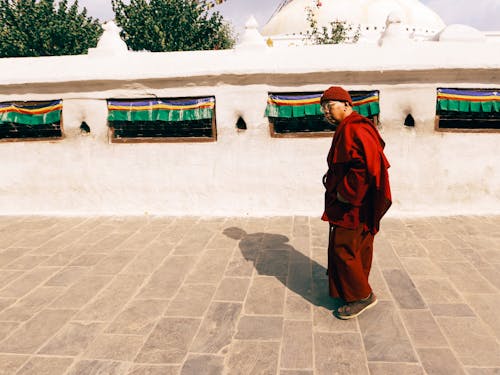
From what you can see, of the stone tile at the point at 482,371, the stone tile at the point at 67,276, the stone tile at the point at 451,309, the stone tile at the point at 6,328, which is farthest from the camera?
the stone tile at the point at 67,276

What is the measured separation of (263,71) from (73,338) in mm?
4615

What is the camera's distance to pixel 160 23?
23.7 m

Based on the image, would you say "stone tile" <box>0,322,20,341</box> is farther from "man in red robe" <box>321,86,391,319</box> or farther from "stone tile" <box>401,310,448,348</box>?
"stone tile" <box>401,310,448,348</box>

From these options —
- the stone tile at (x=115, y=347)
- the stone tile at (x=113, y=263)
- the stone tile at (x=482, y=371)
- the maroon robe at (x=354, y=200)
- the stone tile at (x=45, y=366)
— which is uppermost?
the maroon robe at (x=354, y=200)

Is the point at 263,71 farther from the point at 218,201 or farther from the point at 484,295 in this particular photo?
the point at 484,295

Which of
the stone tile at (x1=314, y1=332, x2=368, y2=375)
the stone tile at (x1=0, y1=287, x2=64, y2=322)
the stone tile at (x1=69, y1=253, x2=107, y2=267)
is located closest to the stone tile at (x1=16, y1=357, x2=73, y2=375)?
the stone tile at (x1=0, y1=287, x2=64, y2=322)

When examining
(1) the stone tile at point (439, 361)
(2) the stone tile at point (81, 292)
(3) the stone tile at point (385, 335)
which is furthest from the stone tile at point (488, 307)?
(2) the stone tile at point (81, 292)

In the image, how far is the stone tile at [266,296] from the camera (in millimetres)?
3378

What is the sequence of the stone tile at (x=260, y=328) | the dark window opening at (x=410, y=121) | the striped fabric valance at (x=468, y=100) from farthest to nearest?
the dark window opening at (x=410, y=121), the striped fabric valance at (x=468, y=100), the stone tile at (x=260, y=328)

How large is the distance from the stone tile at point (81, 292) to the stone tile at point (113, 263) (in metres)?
0.15

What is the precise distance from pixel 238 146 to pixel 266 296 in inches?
127

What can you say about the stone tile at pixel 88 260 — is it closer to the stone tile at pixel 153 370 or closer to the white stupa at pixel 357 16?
the stone tile at pixel 153 370

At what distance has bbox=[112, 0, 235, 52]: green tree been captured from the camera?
23.5 metres

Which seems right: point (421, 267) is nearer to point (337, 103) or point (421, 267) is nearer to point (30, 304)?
point (337, 103)
